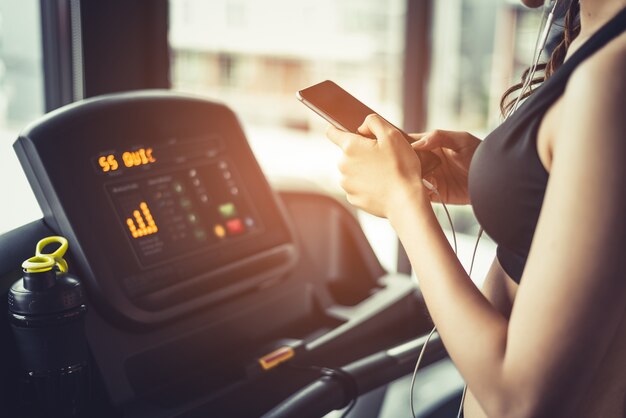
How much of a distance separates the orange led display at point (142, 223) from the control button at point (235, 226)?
15cm

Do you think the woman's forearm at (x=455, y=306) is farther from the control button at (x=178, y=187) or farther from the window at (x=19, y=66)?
the window at (x=19, y=66)

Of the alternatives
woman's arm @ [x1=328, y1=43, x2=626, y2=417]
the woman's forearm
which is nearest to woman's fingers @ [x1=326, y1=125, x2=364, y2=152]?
the woman's forearm

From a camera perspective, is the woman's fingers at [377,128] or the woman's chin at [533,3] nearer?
the woman's fingers at [377,128]

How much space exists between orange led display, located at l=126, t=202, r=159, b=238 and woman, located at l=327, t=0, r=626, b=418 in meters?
0.39

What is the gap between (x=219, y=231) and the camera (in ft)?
3.80

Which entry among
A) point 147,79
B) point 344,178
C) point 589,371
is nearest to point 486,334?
point 589,371

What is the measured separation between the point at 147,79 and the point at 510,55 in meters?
2.76

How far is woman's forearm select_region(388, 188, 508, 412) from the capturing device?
676 mm

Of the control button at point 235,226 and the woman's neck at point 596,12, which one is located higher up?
the woman's neck at point 596,12

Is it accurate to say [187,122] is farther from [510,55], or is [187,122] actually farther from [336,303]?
[510,55]

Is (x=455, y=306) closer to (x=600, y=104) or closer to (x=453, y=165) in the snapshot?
(x=600, y=104)

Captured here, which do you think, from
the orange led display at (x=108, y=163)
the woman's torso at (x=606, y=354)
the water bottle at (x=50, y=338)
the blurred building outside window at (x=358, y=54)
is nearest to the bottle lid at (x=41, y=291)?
the water bottle at (x=50, y=338)

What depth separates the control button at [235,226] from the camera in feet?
3.87

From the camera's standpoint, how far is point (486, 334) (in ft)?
2.23
